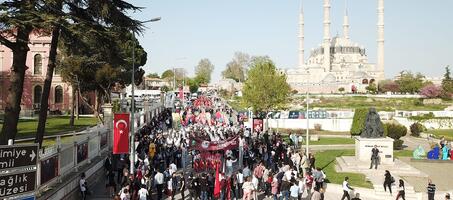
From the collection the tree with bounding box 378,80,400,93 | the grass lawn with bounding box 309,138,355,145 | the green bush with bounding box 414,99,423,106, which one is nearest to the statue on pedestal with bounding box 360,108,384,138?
the grass lawn with bounding box 309,138,355,145

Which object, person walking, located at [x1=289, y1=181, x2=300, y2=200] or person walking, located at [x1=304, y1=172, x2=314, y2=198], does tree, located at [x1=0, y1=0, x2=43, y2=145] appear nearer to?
person walking, located at [x1=289, y1=181, x2=300, y2=200]

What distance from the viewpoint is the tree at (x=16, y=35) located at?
44.6 feet

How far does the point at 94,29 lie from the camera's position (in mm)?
14805

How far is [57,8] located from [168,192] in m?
7.20

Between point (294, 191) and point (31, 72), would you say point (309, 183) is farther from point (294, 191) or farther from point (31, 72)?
point (31, 72)

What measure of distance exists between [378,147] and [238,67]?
12410 centimetres

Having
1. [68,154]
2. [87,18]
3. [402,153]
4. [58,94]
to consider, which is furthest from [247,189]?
[58,94]

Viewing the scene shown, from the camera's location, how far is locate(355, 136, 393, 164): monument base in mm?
25719

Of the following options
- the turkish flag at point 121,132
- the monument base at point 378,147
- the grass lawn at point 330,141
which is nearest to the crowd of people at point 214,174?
the turkish flag at point 121,132

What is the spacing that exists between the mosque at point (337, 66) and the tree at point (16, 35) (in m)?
93.7

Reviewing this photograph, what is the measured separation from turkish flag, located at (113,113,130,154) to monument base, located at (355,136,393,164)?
47.7ft

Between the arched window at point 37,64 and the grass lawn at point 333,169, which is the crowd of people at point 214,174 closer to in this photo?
the grass lawn at point 333,169

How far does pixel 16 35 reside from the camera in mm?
15164

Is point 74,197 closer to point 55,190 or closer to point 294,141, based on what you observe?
point 55,190
